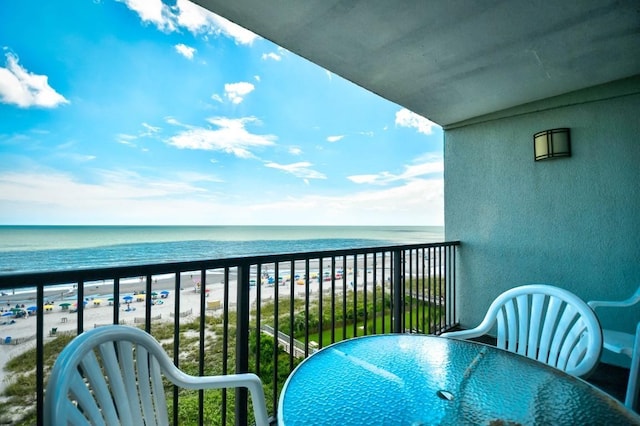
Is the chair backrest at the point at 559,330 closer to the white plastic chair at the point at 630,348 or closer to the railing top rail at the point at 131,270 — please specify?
the white plastic chair at the point at 630,348

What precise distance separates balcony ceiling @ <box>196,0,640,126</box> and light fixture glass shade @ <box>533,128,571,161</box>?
40cm

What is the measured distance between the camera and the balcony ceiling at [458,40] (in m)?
1.87

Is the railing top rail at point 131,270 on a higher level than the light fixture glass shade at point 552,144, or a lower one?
lower

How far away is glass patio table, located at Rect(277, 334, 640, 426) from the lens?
0.83 m

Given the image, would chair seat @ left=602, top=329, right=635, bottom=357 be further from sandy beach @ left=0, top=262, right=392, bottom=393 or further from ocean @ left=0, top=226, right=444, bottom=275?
ocean @ left=0, top=226, right=444, bottom=275

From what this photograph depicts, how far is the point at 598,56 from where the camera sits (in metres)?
2.36

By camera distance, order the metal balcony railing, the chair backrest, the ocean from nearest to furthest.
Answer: the metal balcony railing
the chair backrest
the ocean

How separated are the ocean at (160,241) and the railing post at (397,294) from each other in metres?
15.4

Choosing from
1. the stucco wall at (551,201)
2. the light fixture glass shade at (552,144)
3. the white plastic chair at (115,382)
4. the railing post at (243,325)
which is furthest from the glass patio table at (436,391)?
the light fixture glass shade at (552,144)

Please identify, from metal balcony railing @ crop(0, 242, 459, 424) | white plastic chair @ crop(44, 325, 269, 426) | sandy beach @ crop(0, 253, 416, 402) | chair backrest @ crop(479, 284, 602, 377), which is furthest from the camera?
sandy beach @ crop(0, 253, 416, 402)

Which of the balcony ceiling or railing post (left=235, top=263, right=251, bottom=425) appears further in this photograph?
the balcony ceiling

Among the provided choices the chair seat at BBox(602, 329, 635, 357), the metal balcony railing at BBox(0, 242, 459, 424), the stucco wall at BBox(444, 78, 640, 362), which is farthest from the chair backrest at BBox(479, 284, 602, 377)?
the stucco wall at BBox(444, 78, 640, 362)

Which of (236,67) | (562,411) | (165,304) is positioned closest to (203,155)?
(236,67)

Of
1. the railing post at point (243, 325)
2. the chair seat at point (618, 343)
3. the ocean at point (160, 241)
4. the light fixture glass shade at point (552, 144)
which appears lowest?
the ocean at point (160, 241)
